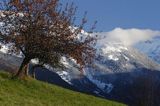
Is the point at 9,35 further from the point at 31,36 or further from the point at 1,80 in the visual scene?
the point at 1,80

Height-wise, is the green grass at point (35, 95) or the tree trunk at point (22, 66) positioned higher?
the tree trunk at point (22, 66)

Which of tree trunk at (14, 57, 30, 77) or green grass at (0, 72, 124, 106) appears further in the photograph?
tree trunk at (14, 57, 30, 77)

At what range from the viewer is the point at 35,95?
46781mm

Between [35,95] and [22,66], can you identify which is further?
[22,66]

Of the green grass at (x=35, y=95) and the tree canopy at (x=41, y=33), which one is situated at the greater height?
the tree canopy at (x=41, y=33)

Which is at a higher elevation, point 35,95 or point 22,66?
point 22,66

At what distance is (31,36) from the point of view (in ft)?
170

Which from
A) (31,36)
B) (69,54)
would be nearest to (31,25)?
(31,36)

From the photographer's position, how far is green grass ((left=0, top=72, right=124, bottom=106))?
41753 millimetres

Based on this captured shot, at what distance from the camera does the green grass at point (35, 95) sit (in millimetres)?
41753

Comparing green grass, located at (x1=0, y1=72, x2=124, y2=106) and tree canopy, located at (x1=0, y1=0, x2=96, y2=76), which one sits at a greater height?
tree canopy, located at (x1=0, y1=0, x2=96, y2=76)

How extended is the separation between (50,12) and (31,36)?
376 centimetres

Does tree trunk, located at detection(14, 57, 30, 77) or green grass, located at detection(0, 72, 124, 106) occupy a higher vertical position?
tree trunk, located at detection(14, 57, 30, 77)

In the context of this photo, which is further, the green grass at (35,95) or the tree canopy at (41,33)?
the tree canopy at (41,33)
